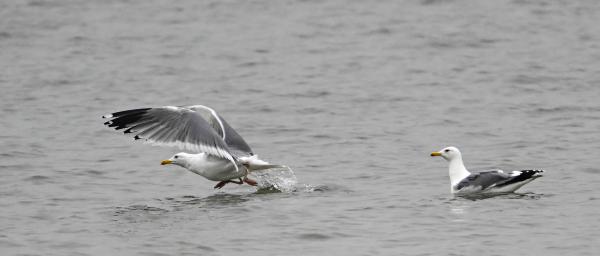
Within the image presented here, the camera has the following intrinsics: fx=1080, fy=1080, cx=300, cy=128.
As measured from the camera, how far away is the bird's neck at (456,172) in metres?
11.5

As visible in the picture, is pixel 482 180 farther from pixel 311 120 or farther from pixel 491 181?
pixel 311 120

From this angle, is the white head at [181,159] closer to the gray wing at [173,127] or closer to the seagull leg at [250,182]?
the gray wing at [173,127]

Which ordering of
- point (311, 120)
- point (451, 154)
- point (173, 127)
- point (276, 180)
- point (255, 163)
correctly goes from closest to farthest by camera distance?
point (173, 127), point (255, 163), point (451, 154), point (276, 180), point (311, 120)

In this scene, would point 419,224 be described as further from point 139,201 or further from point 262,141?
point 262,141

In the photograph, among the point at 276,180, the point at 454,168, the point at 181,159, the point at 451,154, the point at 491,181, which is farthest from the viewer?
the point at 276,180

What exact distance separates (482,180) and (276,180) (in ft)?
7.71

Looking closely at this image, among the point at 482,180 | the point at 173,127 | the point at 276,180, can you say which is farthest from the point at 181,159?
the point at 482,180

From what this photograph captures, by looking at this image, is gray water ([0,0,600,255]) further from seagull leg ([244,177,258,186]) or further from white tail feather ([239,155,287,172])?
white tail feather ([239,155,287,172])

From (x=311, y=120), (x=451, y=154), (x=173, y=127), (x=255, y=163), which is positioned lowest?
(x=311, y=120)

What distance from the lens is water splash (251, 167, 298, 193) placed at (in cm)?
1184

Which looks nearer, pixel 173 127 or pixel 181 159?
pixel 173 127

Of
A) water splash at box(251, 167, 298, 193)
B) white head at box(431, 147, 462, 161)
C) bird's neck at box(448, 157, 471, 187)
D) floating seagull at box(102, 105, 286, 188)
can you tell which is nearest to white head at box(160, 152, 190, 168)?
floating seagull at box(102, 105, 286, 188)

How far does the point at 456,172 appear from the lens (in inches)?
456

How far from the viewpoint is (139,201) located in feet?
36.9
